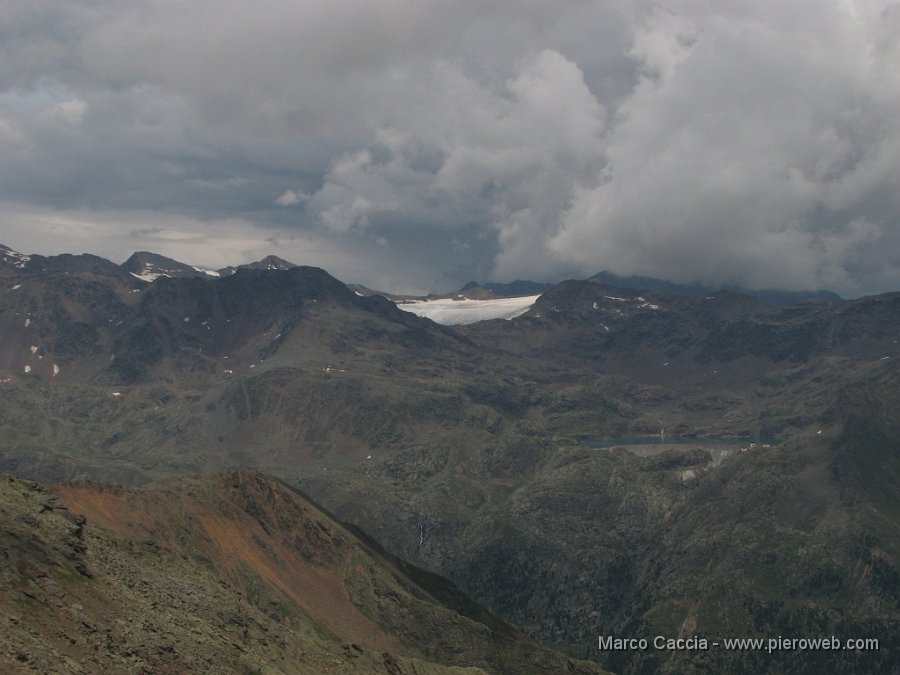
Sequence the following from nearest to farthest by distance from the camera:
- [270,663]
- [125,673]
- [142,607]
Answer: [125,673], [142,607], [270,663]

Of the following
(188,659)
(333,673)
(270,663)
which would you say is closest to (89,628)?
(188,659)

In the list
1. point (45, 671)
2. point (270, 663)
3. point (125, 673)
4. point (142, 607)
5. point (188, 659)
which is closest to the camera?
point (45, 671)

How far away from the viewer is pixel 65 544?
517 ft

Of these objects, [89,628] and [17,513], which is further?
[17,513]

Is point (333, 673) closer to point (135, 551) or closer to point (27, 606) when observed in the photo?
point (135, 551)

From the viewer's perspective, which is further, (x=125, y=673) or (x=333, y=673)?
(x=333, y=673)

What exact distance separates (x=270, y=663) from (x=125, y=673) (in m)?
50.6

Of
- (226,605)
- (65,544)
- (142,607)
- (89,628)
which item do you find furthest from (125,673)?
(226,605)

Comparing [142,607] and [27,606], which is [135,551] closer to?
[142,607]

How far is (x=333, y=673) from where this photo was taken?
19375 cm

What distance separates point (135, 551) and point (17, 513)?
4686 cm

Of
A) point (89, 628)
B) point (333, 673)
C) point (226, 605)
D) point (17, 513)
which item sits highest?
point (17, 513)

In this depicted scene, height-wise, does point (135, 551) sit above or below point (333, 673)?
above

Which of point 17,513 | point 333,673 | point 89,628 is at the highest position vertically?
point 17,513
